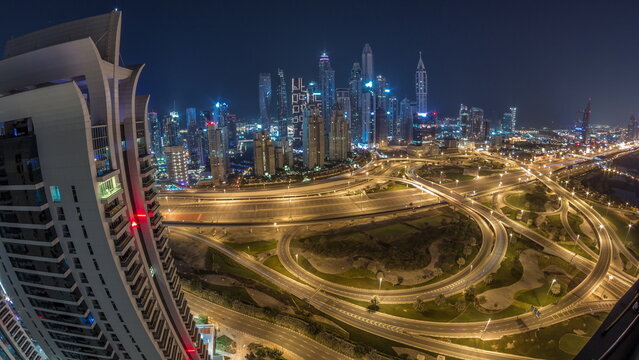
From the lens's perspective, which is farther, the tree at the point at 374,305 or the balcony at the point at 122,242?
the tree at the point at 374,305

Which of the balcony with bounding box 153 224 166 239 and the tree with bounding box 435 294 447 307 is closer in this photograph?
the balcony with bounding box 153 224 166 239

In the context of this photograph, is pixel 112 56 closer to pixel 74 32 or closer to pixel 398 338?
pixel 74 32

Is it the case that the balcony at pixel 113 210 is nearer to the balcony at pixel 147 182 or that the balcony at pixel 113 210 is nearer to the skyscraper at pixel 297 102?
the balcony at pixel 147 182

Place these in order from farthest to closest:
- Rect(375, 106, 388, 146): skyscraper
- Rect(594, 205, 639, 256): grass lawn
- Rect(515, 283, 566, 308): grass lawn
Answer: Rect(375, 106, 388, 146): skyscraper < Rect(594, 205, 639, 256): grass lawn < Rect(515, 283, 566, 308): grass lawn

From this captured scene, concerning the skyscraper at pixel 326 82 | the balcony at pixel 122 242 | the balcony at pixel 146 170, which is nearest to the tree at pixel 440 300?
the balcony at pixel 122 242

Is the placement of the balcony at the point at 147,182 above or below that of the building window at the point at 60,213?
above

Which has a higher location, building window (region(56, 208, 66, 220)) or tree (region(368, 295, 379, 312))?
building window (region(56, 208, 66, 220))

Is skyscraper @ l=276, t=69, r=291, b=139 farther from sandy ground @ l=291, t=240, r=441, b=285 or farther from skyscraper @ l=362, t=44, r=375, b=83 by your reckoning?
sandy ground @ l=291, t=240, r=441, b=285

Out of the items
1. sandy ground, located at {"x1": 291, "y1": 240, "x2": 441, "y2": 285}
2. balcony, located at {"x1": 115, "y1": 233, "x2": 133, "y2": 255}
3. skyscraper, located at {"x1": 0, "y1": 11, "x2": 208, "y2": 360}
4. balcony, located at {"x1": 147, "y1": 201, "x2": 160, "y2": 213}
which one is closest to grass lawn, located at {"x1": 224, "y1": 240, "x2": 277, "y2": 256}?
sandy ground, located at {"x1": 291, "y1": 240, "x2": 441, "y2": 285}
